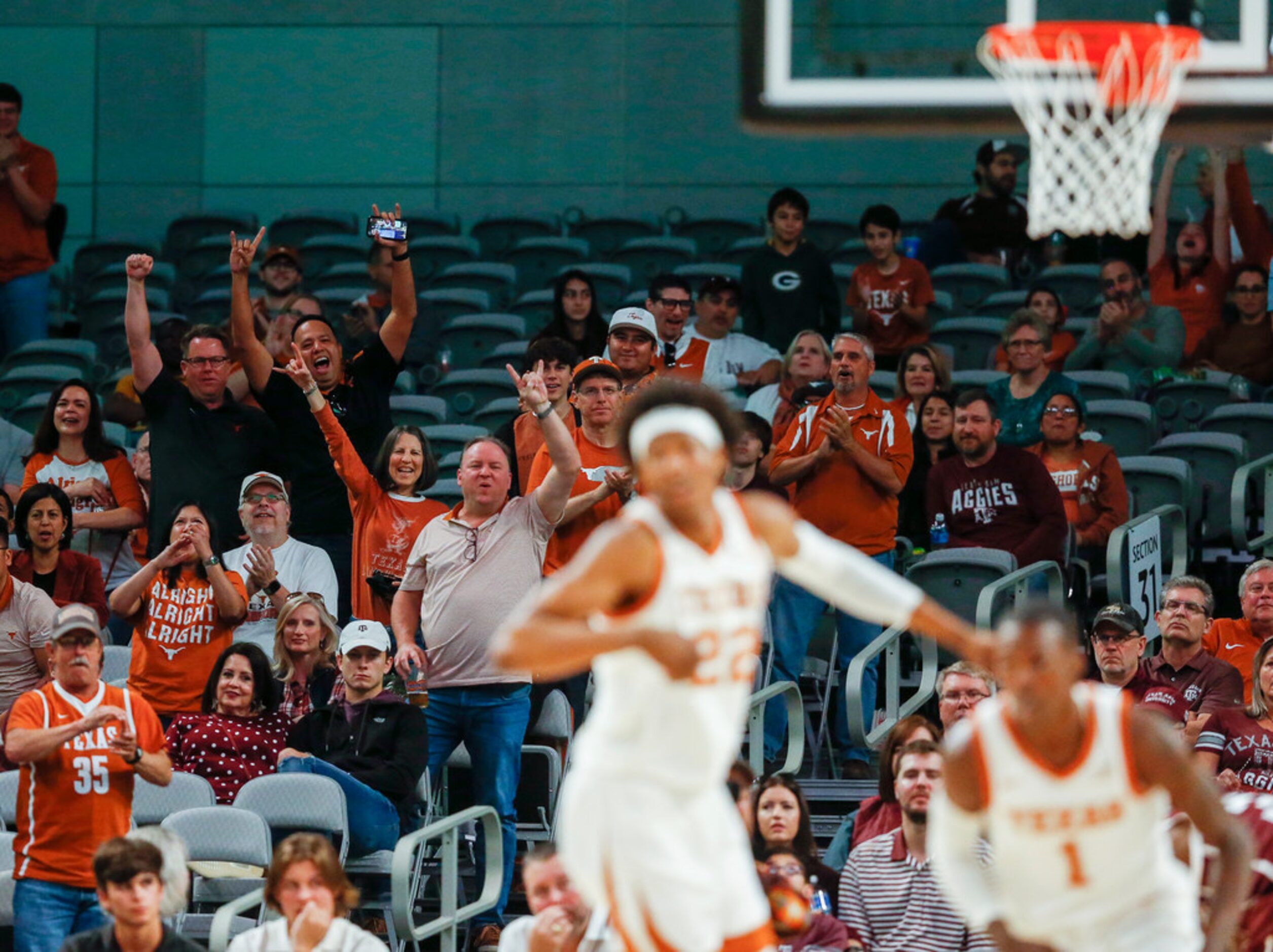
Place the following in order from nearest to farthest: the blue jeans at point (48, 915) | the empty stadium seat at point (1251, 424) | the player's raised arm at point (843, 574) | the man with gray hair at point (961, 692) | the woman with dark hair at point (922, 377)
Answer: the player's raised arm at point (843, 574) < the blue jeans at point (48, 915) < the man with gray hair at point (961, 692) < the woman with dark hair at point (922, 377) < the empty stadium seat at point (1251, 424)

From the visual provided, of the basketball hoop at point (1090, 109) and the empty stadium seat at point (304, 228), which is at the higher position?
the empty stadium seat at point (304, 228)

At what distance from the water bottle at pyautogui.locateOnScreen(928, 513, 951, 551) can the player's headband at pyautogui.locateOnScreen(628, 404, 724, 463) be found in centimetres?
562

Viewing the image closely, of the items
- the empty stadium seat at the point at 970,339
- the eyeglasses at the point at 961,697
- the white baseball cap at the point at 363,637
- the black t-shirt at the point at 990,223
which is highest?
the black t-shirt at the point at 990,223

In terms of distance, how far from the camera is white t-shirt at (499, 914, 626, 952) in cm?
499

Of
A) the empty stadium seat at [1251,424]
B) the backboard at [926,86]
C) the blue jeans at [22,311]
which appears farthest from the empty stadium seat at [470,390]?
the backboard at [926,86]

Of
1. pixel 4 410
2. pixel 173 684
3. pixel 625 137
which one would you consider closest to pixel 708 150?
pixel 625 137

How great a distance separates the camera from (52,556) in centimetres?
983

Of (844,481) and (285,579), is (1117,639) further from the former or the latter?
(285,579)

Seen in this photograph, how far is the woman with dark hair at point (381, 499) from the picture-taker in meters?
9.37

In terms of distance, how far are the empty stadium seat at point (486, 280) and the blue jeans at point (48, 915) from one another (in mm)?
7115

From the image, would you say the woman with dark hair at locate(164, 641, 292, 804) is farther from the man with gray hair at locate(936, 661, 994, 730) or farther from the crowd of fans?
the man with gray hair at locate(936, 661, 994, 730)

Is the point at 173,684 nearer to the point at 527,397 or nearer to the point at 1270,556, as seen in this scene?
the point at 527,397

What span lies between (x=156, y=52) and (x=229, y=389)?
7.14 m

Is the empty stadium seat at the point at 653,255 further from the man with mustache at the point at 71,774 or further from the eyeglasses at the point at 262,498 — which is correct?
the man with mustache at the point at 71,774
